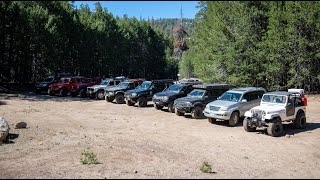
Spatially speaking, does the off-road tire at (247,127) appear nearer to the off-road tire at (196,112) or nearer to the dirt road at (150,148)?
the dirt road at (150,148)

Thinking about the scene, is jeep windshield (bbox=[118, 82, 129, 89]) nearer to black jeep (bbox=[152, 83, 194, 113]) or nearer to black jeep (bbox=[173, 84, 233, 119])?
black jeep (bbox=[152, 83, 194, 113])

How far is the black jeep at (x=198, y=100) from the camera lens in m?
19.1

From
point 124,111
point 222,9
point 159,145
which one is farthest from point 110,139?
point 222,9

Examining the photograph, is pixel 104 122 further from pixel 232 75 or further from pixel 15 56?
pixel 15 56

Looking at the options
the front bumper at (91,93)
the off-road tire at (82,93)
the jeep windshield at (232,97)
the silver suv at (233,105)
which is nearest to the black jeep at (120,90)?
the front bumper at (91,93)

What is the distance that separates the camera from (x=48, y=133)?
14305 mm

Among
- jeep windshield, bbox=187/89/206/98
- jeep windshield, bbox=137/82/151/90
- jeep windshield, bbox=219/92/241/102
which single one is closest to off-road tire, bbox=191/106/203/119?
jeep windshield, bbox=187/89/206/98

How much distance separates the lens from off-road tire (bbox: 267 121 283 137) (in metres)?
14.6

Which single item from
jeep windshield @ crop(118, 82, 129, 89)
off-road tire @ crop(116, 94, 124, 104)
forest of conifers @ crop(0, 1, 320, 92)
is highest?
forest of conifers @ crop(0, 1, 320, 92)

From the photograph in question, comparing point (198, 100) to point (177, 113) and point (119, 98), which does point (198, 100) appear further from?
point (119, 98)

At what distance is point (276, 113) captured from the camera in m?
15.0

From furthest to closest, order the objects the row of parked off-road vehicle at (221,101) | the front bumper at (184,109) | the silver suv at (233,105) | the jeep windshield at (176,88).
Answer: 1. the jeep windshield at (176,88)
2. the front bumper at (184,109)
3. the silver suv at (233,105)
4. the row of parked off-road vehicle at (221,101)

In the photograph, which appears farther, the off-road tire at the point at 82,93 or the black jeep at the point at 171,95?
the off-road tire at the point at 82,93

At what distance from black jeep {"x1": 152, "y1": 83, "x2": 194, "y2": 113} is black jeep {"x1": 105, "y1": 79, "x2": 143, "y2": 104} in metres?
4.37
